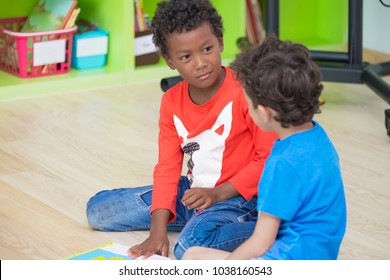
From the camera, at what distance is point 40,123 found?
2621 millimetres

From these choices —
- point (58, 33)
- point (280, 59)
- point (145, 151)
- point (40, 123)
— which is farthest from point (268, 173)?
point (58, 33)

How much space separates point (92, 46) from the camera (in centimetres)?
307

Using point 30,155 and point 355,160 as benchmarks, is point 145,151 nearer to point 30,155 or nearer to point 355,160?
point 30,155

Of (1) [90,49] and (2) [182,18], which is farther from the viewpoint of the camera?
(1) [90,49]

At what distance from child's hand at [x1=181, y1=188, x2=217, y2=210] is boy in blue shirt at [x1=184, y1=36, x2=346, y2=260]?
28 centimetres

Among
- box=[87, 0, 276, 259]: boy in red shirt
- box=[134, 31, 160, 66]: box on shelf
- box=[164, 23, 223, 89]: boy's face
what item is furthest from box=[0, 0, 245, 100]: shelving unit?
box=[164, 23, 223, 89]: boy's face

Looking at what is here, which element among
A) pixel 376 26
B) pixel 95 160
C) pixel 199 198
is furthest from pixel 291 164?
pixel 376 26

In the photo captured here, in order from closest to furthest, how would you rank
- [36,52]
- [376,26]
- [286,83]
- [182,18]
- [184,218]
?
1. [286,83]
2. [182,18]
3. [184,218]
4. [36,52]
5. [376,26]

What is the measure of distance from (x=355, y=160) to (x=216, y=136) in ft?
2.38

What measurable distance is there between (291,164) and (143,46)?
1891 millimetres

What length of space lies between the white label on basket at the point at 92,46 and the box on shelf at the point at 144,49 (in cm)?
12

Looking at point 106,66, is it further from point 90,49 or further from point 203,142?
point 203,142

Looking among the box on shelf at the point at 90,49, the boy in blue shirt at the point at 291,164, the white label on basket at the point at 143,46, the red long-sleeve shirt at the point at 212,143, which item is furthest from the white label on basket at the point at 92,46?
the boy in blue shirt at the point at 291,164

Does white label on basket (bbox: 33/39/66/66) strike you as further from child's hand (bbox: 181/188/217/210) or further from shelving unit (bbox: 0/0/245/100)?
child's hand (bbox: 181/188/217/210)
